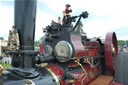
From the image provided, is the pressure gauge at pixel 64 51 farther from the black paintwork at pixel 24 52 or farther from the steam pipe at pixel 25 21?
the steam pipe at pixel 25 21

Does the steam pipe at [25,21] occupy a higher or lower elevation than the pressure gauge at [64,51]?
higher

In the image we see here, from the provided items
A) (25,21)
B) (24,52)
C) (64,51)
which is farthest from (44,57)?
(25,21)

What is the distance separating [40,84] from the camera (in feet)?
5.96

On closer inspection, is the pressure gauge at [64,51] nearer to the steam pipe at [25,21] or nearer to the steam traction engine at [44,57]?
the steam traction engine at [44,57]

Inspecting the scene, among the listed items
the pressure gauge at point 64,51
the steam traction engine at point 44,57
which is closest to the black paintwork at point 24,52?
the steam traction engine at point 44,57

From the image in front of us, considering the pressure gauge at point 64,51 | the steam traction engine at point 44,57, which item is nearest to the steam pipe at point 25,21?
the steam traction engine at point 44,57

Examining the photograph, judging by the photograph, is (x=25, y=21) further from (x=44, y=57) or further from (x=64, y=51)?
(x=64, y=51)

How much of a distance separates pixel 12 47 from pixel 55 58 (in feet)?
3.51

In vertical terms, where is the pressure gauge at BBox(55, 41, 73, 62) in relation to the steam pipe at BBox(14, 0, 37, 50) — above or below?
below

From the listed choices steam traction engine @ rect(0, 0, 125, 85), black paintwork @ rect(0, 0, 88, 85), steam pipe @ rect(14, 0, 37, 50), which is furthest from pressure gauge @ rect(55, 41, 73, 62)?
steam pipe @ rect(14, 0, 37, 50)

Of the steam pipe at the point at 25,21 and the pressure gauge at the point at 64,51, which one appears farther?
the pressure gauge at the point at 64,51

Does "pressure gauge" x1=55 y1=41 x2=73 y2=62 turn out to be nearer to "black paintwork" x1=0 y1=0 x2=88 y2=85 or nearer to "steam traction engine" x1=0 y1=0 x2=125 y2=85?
"steam traction engine" x1=0 y1=0 x2=125 y2=85

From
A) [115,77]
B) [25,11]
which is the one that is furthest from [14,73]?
[115,77]

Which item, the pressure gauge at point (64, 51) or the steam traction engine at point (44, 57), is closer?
the steam traction engine at point (44, 57)
